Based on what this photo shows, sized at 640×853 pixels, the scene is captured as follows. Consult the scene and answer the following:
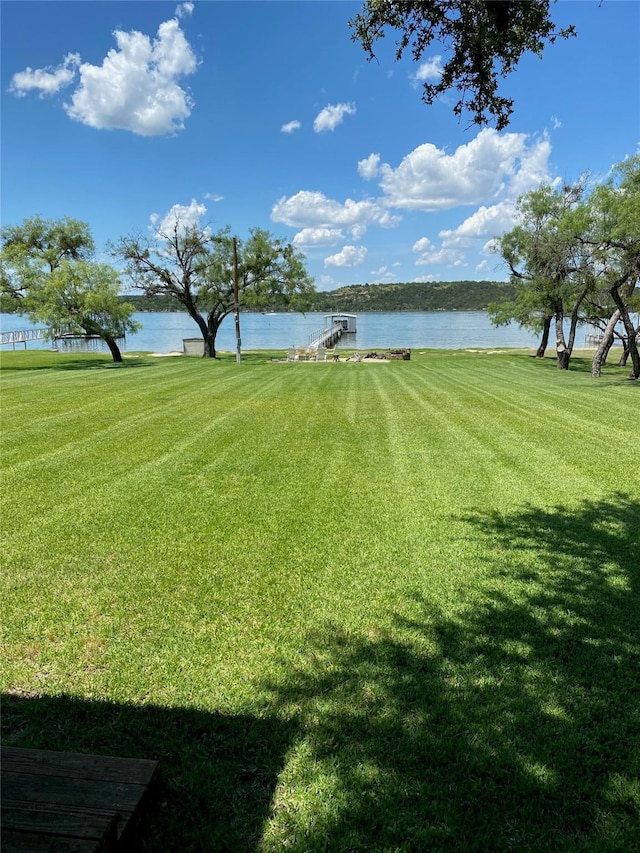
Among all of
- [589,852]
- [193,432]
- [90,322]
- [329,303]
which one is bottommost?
[589,852]

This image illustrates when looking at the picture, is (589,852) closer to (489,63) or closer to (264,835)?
(264,835)

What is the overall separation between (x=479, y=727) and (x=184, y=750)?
144 cm

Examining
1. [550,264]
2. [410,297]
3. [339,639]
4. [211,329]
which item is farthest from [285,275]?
[410,297]

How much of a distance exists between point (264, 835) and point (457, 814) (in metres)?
0.79

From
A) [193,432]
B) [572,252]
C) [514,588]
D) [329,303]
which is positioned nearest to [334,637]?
[514,588]

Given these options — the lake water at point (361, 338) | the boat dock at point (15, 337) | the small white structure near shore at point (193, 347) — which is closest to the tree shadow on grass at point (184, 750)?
the lake water at point (361, 338)

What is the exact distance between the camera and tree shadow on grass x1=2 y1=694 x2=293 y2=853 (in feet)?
6.50

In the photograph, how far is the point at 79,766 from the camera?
6.34ft

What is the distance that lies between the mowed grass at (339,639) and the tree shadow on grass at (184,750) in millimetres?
11

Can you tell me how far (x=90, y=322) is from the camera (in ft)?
78.9

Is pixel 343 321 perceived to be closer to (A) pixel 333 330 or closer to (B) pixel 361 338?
(B) pixel 361 338

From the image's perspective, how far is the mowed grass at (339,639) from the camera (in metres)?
2.09

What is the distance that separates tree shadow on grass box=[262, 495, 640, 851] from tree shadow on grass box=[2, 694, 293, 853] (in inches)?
5.0

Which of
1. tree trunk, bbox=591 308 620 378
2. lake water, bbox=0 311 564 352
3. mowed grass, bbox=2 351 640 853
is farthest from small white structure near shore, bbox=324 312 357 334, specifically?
mowed grass, bbox=2 351 640 853
